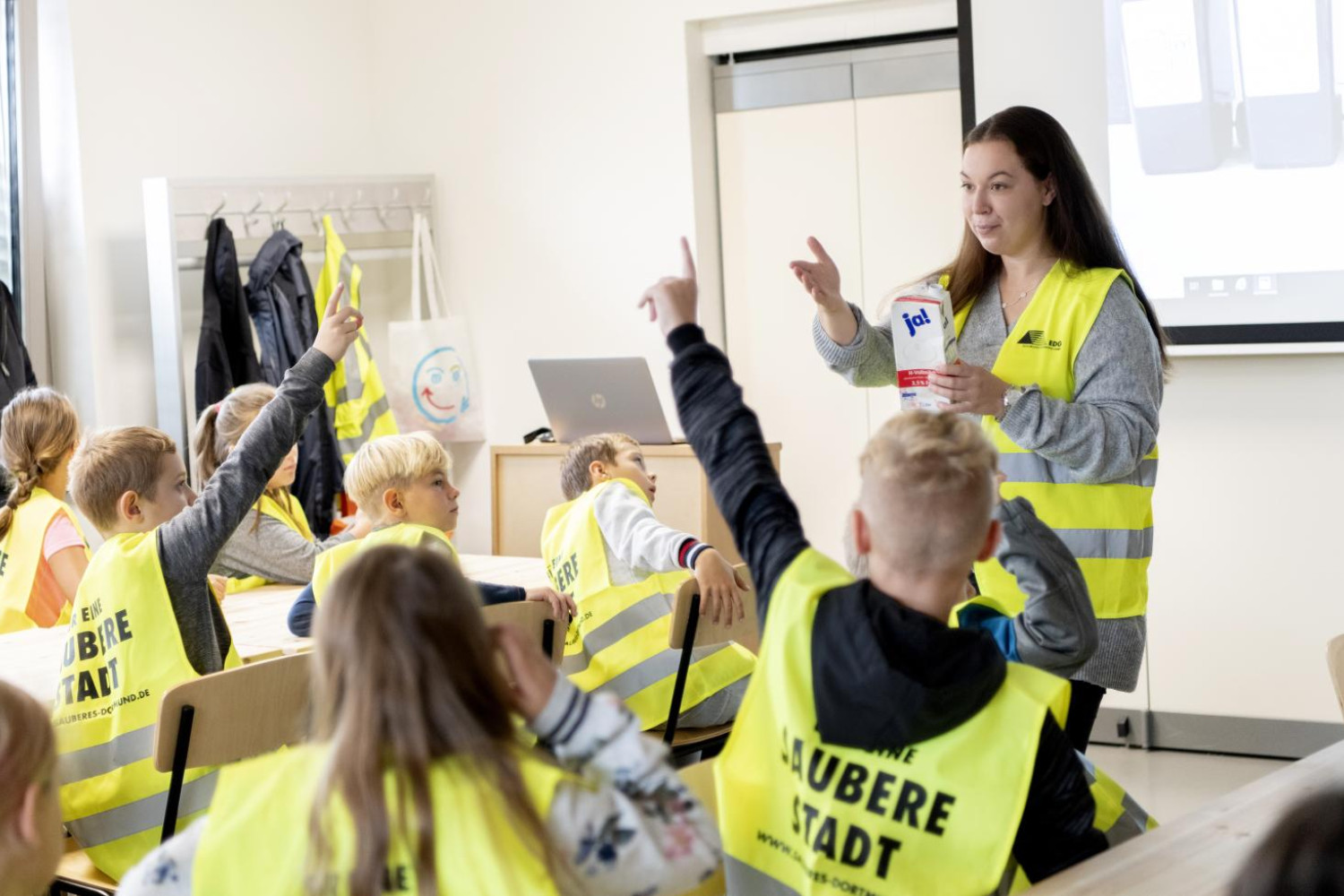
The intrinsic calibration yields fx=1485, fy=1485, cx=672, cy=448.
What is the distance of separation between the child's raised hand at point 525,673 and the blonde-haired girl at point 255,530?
7.36 feet

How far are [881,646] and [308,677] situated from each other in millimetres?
1157

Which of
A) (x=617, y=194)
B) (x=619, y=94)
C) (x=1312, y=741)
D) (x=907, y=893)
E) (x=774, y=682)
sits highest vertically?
(x=619, y=94)

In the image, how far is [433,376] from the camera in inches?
212

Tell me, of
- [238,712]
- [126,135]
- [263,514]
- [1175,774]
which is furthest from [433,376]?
[238,712]

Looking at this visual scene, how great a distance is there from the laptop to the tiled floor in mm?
1583

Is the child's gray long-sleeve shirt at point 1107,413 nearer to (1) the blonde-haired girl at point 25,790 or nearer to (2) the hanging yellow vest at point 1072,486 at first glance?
(2) the hanging yellow vest at point 1072,486

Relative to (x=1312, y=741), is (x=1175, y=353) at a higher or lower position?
higher

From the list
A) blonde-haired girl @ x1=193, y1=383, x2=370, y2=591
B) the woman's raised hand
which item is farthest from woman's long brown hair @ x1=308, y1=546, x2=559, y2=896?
blonde-haired girl @ x1=193, y1=383, x2=370, y2=591

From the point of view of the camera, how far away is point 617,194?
536 centimetres

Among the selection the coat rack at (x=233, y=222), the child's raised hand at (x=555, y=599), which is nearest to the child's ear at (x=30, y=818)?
the child's raised hand at (x=555, y=599)

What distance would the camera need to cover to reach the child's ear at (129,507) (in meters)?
2.46

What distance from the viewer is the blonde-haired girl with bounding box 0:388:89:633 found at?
3.18 m

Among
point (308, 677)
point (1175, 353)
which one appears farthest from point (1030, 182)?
point (1175, 353)

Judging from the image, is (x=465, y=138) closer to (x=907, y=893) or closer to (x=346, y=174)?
(x=346, y=174)
